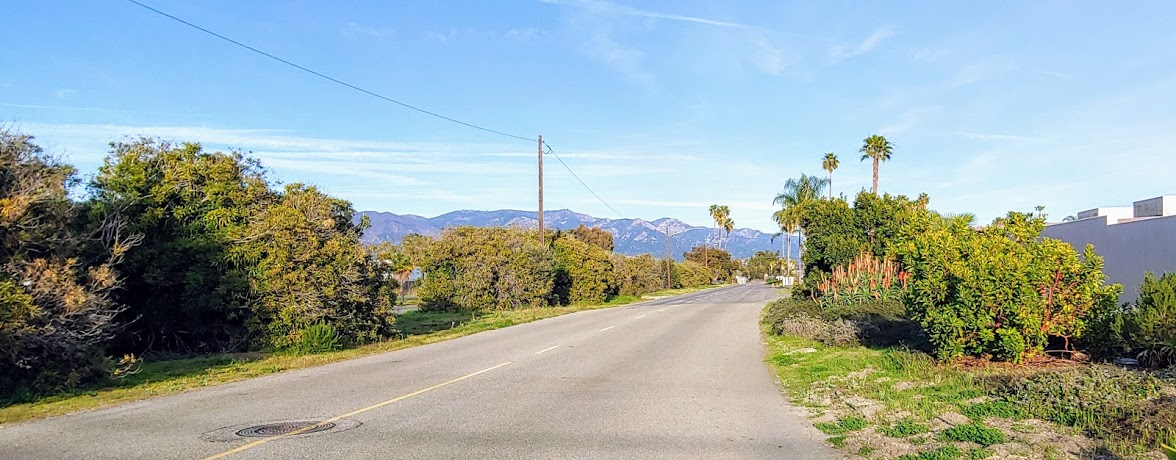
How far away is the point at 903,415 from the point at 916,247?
436cm

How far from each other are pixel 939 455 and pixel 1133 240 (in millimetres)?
14322

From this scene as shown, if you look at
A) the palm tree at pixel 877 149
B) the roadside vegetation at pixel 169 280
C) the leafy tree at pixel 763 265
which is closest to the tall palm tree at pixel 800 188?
the palm tree at pixel 877 149

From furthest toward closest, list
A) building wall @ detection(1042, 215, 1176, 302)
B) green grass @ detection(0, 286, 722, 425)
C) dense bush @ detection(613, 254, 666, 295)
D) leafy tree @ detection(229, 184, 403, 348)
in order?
dense bush @ detection(613, 254, 666, 295), leafy tree @ detection(229, 184, 403, 348), building wall @ detection(1042, 215, 1176, 302), green grass @ detection(0, 286, 722, 425)

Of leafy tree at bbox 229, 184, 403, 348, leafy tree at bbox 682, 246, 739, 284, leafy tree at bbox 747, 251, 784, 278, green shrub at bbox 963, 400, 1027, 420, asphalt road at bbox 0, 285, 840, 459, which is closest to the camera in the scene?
asphalt road at bbox 0, 285, 840, 459

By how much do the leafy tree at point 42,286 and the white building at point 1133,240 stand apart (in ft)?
63.6

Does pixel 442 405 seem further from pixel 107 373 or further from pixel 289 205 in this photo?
pixel 289 205

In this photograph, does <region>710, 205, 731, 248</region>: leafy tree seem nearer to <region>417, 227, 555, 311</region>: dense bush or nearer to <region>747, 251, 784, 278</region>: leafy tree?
<region>747, 251, 784, 278</region>: leafy tree

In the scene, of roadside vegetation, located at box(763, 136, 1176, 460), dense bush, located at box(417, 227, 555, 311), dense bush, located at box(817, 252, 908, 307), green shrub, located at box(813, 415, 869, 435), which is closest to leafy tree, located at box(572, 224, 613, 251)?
dense bush, located at box(417, 227, 555, 311)

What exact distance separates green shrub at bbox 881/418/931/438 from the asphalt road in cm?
76

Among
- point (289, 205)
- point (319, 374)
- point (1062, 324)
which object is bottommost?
point (319, 374)

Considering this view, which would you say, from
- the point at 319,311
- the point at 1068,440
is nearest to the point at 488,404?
the point at 1068,440

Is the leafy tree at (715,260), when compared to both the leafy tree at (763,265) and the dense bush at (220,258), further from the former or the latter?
the dense bush at (220,258)

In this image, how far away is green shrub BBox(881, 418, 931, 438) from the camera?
8.13 metres

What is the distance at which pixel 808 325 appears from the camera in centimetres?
1988
